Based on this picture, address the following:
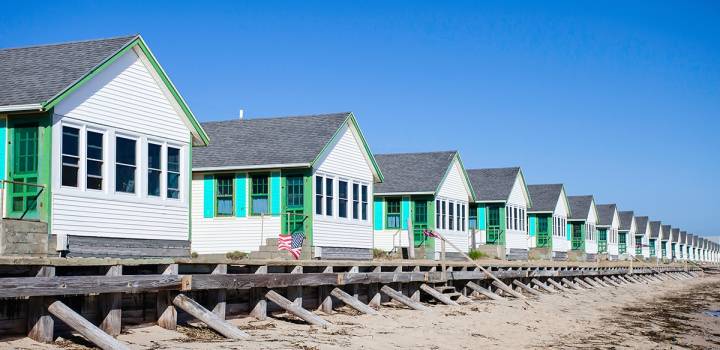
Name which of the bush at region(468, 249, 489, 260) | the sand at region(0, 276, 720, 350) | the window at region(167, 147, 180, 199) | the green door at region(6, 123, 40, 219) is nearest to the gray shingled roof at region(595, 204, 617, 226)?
the bush at region(468, 249, 489, 260)

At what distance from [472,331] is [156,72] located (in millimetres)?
10245

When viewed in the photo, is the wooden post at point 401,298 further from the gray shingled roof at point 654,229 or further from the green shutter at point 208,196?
the gray shingled roof at point 654,229

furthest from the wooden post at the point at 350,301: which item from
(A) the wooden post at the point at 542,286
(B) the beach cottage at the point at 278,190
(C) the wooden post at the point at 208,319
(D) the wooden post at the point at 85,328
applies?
(A) the wooden post at the point at 542,286

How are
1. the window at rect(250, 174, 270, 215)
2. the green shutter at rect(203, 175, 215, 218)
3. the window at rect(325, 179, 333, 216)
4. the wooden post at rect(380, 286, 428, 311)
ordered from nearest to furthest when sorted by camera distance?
1. the wooden post at rect(380, 286, 428, 311)
2. the window at rect(250, 174, 270, 215)
3. the green shutter at rect(203, 175, 215, 218)
4. the window at rect(325, 179, 333, 216)

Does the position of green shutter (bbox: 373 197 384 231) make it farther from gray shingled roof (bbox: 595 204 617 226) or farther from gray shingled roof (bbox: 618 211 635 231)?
gray shingled roof (bbox: 618 211 635 231)

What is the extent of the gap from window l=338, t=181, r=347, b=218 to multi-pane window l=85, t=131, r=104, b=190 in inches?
518

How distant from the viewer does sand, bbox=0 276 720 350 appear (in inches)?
582

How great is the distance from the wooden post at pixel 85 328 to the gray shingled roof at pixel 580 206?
201 ft

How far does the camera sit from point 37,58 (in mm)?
22250

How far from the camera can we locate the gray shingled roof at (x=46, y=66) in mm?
19516

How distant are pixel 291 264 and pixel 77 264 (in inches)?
275

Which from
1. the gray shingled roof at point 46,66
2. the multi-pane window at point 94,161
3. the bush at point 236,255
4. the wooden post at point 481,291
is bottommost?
the wooden post at point 481,291

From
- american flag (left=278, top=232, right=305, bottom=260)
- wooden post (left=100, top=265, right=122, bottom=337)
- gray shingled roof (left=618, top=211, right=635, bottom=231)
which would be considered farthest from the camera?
gray shingled roof (left=618, top=211, right=635, bottom=231)

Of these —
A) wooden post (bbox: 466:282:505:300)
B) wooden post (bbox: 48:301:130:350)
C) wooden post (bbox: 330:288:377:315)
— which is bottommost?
wooden post (bbox: 466:282:505:300)
